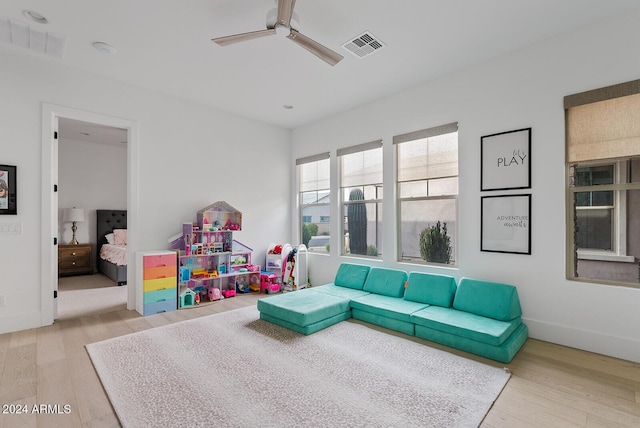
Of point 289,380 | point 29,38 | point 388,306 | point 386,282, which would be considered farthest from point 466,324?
point 29,38

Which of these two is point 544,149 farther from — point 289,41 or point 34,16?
point 34,16

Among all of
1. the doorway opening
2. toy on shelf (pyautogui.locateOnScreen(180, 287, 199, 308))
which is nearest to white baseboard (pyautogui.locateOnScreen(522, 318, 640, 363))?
toy on shelf (pyautogui.locateOnScreen(180, 287, 199, 308))

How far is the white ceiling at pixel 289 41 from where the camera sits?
272cm

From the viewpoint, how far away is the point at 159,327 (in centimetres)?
368

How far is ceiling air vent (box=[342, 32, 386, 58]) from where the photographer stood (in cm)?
316

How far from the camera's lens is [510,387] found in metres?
2.36

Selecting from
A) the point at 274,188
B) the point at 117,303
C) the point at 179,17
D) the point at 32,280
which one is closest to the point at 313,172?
the point at 274,188

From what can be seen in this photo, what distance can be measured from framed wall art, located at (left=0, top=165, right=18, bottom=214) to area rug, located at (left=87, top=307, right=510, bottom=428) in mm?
1965

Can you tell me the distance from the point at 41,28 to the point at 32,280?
9.21 ft

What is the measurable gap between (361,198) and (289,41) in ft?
8.93

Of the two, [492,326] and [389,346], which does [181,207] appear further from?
[492,326]

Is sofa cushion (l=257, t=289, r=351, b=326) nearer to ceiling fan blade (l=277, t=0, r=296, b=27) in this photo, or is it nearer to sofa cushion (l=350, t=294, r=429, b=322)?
sofa cushion (l=350, t=294, r=429, b=322)

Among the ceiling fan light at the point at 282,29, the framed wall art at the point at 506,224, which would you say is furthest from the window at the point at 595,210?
the ceiling fan light at the point at 282,29

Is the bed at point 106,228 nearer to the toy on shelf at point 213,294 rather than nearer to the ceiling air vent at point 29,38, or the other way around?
the toy on shelf at point 213,294
